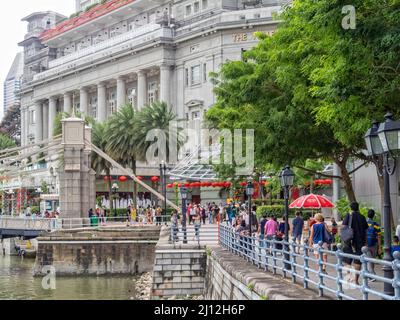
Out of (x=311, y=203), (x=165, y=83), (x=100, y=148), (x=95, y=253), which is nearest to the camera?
(x=311, y=203)

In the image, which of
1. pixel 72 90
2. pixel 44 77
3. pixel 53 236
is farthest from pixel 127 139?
pixel 44 77

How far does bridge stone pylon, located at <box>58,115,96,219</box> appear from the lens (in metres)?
49.7

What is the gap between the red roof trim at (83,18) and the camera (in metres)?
98.9

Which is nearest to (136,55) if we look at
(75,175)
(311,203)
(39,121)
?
(39,121)

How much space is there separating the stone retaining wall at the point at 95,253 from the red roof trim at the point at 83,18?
169 feet

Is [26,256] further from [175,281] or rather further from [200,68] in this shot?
[175,281]

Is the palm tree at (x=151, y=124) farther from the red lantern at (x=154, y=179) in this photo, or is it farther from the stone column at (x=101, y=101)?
the stone column at (x=101, y=101)

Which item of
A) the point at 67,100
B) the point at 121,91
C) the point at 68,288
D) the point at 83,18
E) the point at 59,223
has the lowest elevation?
the point at 68,288

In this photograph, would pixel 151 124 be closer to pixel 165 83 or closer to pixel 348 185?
pixel 165 83

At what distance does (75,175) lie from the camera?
49.6 m

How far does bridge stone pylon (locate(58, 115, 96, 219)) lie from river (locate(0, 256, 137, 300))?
4.73 meters

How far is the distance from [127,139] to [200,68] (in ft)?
66.2

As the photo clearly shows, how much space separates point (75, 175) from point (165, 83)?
3728 centimetres
